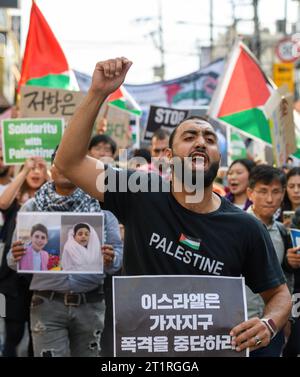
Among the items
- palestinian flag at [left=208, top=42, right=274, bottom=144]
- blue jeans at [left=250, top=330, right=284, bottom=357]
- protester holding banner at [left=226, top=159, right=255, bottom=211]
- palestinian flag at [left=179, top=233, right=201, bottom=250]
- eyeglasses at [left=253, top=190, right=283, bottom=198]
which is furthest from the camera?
palestinian flag at [left=208, top=42, right=274, bottom=144]

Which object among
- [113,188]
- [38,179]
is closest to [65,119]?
[38,179]

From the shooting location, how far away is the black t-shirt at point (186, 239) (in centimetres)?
387

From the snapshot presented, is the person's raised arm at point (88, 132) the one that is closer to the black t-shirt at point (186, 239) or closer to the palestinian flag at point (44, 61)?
the black t-shirt at point (186, 239)

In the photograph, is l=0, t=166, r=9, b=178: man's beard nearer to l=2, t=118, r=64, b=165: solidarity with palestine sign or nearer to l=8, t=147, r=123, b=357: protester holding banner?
l=2, t=118, r=64, b=165: solidarity with palestine sign

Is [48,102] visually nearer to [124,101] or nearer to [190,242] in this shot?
[124,101]

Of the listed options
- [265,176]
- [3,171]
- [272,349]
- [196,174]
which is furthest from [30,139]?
[196,174]

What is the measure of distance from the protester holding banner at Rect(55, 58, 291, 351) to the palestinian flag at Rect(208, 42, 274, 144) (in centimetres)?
561

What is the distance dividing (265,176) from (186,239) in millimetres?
2477

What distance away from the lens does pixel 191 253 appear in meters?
3.86

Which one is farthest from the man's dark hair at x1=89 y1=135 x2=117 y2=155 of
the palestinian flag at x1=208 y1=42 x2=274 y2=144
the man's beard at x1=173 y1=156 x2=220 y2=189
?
the man's beard at x1=173 y1=156 x2=220 y2=189

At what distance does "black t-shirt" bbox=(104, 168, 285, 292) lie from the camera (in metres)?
→ 3.87

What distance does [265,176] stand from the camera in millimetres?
6242

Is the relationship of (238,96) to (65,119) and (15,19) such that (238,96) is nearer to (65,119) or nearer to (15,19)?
(65,119)
